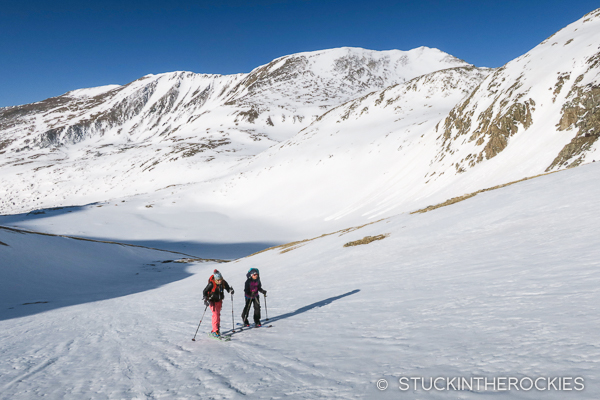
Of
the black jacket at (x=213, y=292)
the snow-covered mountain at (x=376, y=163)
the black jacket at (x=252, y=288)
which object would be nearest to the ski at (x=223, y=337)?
the black jacket at (x=213, y=292)

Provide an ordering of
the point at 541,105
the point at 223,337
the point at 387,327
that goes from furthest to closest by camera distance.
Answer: the point at 541,105 < the point at 223,337 < the point at 387,327

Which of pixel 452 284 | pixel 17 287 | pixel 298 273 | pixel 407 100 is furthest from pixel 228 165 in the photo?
pixel 452 284

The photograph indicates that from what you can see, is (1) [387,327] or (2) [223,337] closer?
(1) [387,327]

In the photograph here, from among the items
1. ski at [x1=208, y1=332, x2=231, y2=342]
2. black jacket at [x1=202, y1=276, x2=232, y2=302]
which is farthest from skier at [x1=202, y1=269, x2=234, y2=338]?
ski at [x1=208, y1=332, x2=231, y2=342]

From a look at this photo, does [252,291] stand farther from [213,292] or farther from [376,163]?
[376,163]

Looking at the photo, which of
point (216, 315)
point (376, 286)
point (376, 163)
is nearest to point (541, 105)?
point (376, 163)

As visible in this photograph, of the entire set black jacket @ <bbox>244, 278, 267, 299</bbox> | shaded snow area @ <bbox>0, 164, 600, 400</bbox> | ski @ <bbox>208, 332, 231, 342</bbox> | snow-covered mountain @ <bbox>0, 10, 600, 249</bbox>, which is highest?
snow-covered mountain @ <bbox>0, 10, 600, 249</bbox>

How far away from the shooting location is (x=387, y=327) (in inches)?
268

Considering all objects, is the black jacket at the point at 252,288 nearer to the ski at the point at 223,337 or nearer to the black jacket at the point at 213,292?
the black jacket at the point at 213,292

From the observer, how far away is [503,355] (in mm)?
4617

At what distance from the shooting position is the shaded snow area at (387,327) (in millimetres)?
4672

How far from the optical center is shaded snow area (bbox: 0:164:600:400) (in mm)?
4672

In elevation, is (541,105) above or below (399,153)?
below

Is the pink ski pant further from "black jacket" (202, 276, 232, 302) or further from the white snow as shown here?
the white snow
